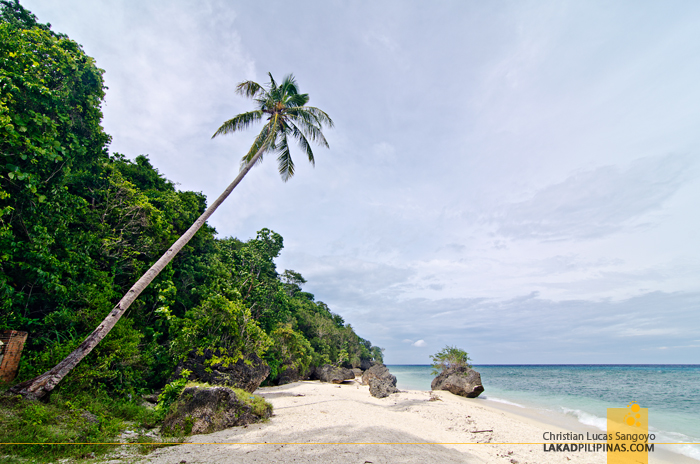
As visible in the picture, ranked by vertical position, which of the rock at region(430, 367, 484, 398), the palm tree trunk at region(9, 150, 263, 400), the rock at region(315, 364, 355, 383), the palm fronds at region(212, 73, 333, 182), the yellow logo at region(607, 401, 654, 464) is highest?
the palm fronds at region(212, 73, 333, 182)

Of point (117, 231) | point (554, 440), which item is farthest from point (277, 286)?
point (554, 440)

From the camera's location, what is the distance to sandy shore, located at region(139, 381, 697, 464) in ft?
18.4

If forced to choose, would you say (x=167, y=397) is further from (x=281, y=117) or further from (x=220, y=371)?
(x=281, y=117)

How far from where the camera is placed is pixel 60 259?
320 inches

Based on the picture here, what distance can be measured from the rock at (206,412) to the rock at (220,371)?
2.07 meters

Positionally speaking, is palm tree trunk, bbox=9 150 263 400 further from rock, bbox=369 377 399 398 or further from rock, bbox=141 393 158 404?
rock, bbox=369 377 399 398

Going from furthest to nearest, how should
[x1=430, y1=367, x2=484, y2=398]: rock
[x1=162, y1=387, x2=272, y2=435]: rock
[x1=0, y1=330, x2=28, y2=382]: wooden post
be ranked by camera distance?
1. [x1=430, y1=367, x2=484, y2=398]: rock
2. [x1=162, y1=387, x2=272, y2=435]: rock
3. [x1=0, y1=330, x2=28, y2=382]: wooden post

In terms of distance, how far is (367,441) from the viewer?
6645 mm

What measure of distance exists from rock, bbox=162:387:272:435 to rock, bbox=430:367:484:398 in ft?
→ 51.8

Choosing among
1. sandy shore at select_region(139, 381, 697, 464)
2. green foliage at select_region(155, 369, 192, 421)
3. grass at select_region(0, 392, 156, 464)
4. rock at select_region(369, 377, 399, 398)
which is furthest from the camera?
rock at select_region(369, 377, 399, 398)

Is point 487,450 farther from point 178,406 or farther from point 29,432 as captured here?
point 29,432

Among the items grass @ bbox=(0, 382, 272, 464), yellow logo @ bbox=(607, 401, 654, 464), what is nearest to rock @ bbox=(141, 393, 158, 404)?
grass @ bbox=(0, 382, 272, 464)

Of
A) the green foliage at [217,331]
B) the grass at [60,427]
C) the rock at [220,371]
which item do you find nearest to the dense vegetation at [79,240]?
the green foliage at [217,331]

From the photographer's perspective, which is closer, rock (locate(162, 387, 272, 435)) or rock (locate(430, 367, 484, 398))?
rock (locate(162, 387, 272, 435))
